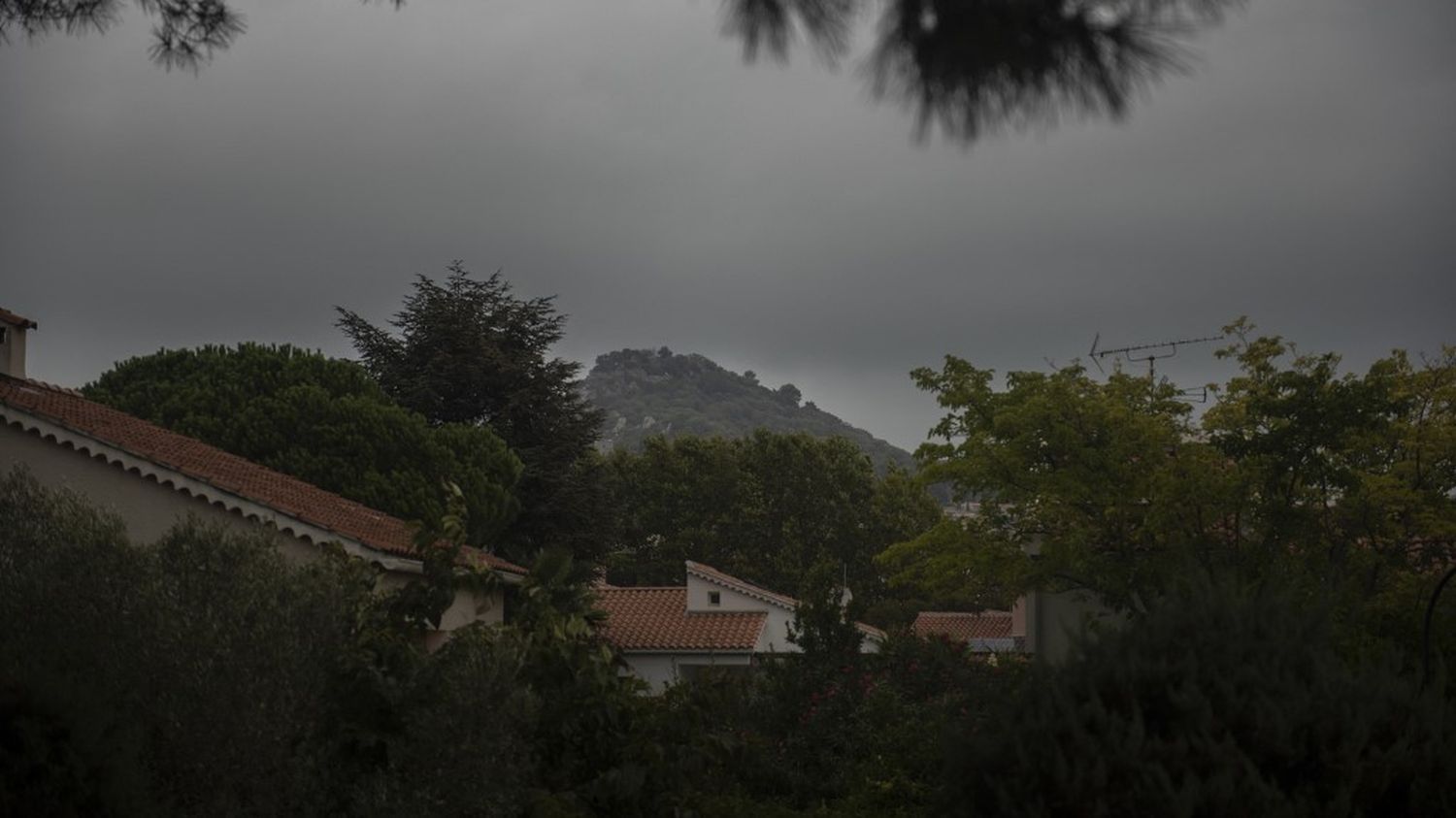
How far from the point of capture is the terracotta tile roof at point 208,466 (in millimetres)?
22156

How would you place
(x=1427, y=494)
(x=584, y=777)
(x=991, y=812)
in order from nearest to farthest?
1. (x=991, y=812)
2. (x=584, y=777)
3. (x=1427, y=494)

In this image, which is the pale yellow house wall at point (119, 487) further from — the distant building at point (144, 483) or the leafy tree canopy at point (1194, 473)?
the leafy tree canopy at point (1194, 473)

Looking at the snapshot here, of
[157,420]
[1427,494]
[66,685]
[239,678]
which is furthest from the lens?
[157,420]

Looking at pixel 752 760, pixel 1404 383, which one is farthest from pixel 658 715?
pixel 1404 383

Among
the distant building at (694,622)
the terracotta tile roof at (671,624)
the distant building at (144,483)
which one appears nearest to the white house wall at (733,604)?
the distant building at (694,622)

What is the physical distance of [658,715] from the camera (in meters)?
13.8

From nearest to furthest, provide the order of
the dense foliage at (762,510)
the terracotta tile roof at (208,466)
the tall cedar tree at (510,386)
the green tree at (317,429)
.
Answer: the terracotta tile roof at (208,466), the green tree at (317,429), the tall cedar tree at (510,386), the dense foliage at (762,510)

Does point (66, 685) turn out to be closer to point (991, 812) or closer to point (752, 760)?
point (991, 812)

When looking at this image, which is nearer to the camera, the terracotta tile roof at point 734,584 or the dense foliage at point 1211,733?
the dense foliage at point 1211,733

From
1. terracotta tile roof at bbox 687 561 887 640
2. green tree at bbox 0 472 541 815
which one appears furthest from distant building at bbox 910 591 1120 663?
terracotta tile roof at bbox 687 561 887 640

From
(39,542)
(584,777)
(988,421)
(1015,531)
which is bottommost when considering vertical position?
(584,777)

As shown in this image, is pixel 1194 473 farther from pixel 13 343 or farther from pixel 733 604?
pixel 733 604

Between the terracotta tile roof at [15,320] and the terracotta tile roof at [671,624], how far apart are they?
23.9 m

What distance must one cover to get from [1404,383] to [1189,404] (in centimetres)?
425
